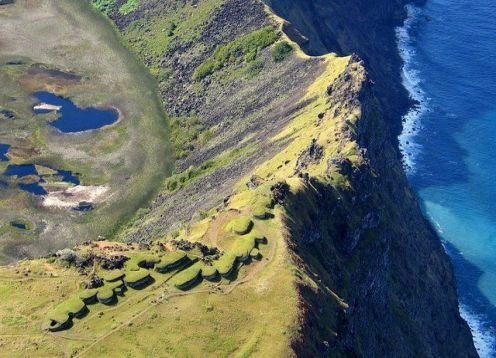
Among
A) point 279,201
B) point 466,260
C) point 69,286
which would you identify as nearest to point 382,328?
point 279,201

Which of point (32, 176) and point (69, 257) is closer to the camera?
point (69, 257)

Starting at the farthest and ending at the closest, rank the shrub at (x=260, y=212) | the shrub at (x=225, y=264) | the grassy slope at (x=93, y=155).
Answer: the grassy slope at (x=93, y=155), the shrub at (x=260, y=212), the shrub at (x=225, y=264)

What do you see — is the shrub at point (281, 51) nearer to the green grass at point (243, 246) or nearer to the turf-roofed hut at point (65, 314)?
the green grass at point (243, 246)

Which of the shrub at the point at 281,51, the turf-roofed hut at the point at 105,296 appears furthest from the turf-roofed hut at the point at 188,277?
the shrub at the point at 281,51

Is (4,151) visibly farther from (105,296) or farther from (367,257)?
(367,257)

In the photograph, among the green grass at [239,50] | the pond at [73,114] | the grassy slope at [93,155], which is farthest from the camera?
the green grass at [239,50]

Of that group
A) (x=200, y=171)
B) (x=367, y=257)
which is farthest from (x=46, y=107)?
(x=367, y=257)
